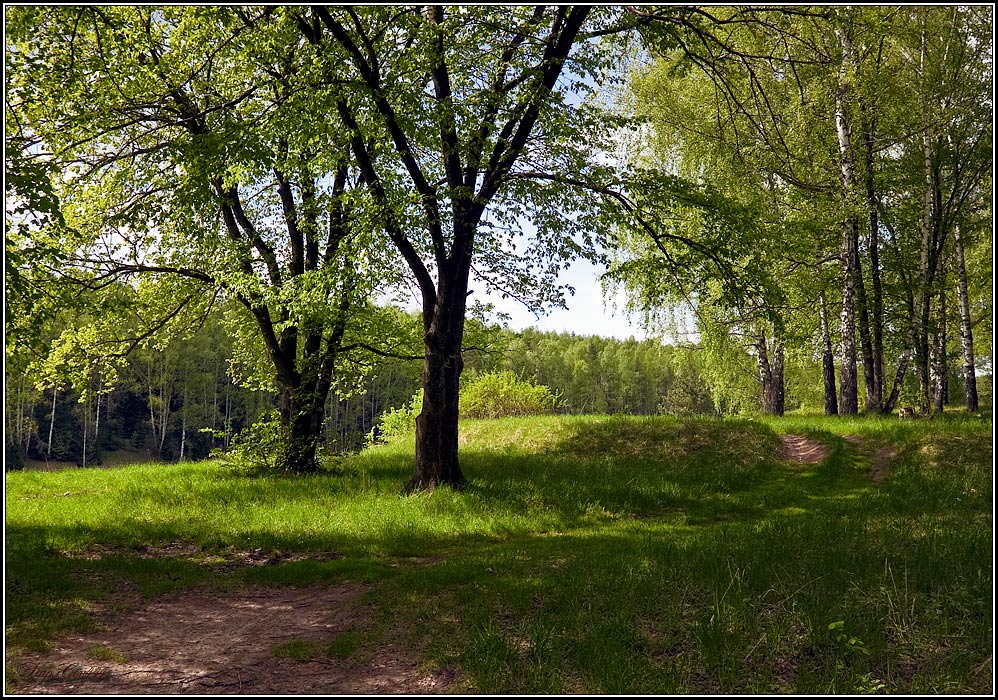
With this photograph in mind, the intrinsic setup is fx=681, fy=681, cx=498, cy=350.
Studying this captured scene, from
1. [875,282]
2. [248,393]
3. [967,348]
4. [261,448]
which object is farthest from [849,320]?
[248,393]

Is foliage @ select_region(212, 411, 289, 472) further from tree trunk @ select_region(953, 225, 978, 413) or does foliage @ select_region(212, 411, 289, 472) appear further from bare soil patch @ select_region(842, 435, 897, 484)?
tree trunk @ select_region(953, 225, 978, 413)

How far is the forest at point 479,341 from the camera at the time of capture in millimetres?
6293

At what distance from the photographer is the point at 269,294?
14.7 m

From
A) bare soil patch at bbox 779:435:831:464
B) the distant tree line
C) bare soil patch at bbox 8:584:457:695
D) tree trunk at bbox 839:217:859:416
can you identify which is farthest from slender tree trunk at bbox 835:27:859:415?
bare soil patch at bbox 8:584:457:695

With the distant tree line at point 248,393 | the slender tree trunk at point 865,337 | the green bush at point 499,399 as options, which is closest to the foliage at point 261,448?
the distant tree line at point 248,393

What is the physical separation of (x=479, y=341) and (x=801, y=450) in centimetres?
858

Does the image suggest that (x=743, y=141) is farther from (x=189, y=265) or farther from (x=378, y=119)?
(x=189, y=265)

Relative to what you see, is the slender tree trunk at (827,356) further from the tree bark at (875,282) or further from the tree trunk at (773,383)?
the tree bark at (875,282)

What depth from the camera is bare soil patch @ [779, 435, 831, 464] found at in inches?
627

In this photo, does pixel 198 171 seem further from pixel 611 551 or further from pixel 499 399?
pixel 499 399

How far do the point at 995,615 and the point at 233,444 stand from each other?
638 inches

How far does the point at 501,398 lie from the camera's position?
92.9 feet

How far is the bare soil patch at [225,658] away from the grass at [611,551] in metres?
0.26

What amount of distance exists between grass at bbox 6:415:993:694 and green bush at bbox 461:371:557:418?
9111mm
